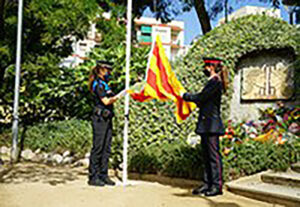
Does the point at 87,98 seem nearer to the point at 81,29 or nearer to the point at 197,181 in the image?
the point at 81,29

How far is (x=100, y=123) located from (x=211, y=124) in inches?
65.8

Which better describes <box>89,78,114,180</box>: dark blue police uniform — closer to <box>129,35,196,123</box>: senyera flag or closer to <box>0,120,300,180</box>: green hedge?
<box>129,35,196,123</box>: senyera flag

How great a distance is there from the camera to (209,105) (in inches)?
195

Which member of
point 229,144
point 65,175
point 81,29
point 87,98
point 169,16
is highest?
point 169,16

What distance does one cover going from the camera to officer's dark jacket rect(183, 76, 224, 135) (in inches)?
190

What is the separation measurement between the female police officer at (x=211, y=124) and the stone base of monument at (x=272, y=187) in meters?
0.32

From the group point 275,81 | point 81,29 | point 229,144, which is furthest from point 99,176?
point 81,29

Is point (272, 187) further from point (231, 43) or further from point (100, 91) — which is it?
point (231, 43)

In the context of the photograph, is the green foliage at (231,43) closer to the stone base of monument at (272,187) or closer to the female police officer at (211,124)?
the female police officer at (211,124)

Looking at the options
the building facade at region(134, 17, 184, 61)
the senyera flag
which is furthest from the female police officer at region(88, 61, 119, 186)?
the building facade at region(134, 17, 184, 61)

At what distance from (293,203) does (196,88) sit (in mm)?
3266

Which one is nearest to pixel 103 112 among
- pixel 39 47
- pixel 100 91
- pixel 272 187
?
pixel 100 91

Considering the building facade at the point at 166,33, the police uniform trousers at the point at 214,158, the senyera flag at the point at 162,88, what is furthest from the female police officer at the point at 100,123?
the building facade at the point at 166,33

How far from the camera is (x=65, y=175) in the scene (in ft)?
21.8
